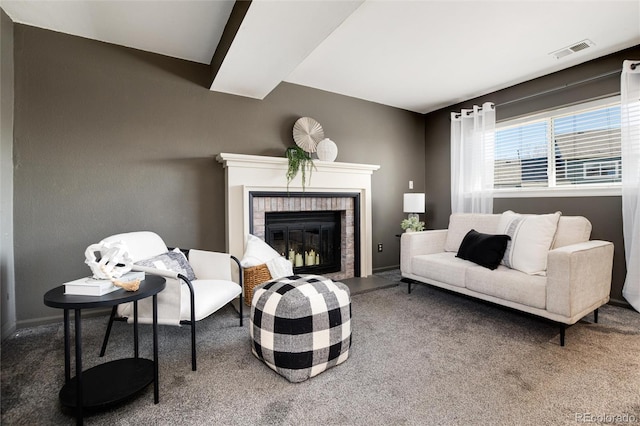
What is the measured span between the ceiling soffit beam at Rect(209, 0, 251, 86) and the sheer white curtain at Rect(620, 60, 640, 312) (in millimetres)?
3302

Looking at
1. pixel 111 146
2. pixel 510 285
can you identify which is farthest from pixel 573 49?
pixel 111 146

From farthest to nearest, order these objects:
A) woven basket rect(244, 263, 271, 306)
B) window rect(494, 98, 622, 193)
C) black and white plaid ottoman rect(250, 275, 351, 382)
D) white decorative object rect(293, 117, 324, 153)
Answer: white decorative object rect(293, 117, 324, 153) → window rect(494, 98, 622, 193) → woven basket rect(244, 263, 271, 306) → black and white plaid ottoman rect(250, 275, 351, 382)

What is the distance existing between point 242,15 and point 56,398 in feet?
7.91

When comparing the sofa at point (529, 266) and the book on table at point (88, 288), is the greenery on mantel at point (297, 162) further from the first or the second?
the book on table at point (88, 288)

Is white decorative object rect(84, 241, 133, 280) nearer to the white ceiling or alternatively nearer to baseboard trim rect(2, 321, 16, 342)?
baseboard trim rect(2, 321, 16, 342)

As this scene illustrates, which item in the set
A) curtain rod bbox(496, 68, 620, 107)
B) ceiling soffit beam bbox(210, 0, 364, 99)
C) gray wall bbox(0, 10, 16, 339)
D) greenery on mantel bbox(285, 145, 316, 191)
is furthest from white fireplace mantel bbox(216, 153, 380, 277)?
curtain rod bbox(496, 68, 620, 107)

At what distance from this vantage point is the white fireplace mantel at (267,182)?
314 cm

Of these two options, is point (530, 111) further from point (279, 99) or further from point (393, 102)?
point (279, 99)

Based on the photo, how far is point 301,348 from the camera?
5.59ft

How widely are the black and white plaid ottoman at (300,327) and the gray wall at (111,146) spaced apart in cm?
162

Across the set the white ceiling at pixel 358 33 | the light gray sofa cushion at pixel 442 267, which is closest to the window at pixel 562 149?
the white ceiling at pixel 358 33

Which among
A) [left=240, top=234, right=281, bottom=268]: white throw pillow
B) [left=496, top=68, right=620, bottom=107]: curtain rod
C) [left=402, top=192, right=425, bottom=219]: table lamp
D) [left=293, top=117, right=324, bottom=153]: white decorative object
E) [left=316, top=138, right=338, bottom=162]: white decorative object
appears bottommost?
[left=240, top=234, right=281, bottom=268]: white throw pillow

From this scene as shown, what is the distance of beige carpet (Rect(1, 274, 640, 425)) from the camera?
1439 mm

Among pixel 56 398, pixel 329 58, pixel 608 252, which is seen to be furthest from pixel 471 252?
pixel 56 398
